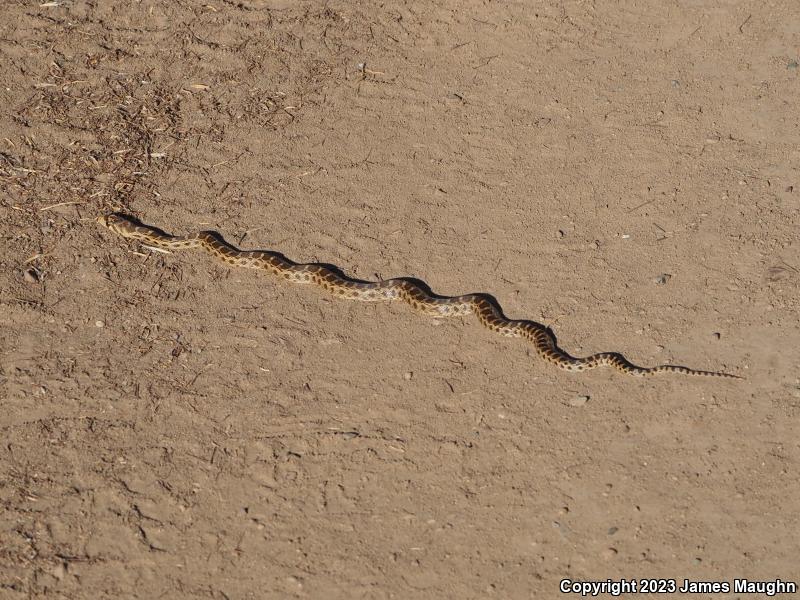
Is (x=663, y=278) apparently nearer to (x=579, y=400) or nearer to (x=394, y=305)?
(x=579, y=400)

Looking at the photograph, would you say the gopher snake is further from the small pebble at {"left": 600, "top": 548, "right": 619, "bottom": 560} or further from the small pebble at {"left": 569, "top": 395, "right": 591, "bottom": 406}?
the small pebble at {"left": 600, "top": 548, "right": 619, "bottom": 560}

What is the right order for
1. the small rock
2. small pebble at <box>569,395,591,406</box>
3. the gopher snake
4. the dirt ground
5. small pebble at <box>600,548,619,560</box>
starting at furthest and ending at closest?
the small rock → the gopher snake → small pebble at <box>569,395,591,406</box> → the dirt ground → small pebble at <box>600,548,619,560</box>

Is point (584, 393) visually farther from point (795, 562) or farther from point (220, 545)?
point (220, 545)

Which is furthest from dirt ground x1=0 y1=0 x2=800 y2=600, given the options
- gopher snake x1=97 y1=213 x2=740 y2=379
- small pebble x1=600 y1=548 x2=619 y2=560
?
gopher snake x1=97 y1=213 x2=740 y2=379

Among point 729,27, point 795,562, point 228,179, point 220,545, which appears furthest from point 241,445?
point 729,27

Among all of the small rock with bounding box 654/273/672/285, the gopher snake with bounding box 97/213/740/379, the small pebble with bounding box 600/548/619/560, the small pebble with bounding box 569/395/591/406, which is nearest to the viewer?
the small pebble with bounding box 600/548/619/560

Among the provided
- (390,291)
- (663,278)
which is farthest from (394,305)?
(663,278)

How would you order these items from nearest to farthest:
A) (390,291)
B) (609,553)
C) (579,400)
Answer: (609,553) < (579,400) < (390,291)
